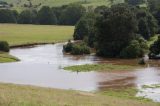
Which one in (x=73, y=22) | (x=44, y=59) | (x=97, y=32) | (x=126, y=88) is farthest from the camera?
(x=73, y=22)

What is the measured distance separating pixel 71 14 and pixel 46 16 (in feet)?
32.5

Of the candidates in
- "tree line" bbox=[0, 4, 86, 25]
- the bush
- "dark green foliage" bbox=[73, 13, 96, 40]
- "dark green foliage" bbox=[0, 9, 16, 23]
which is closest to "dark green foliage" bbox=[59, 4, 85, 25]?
"tree line" bbox=[0, 4, 86, 25]

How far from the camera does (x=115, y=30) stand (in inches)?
3415

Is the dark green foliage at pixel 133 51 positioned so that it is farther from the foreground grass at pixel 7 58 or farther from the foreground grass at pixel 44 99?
the foreground grass at pixel 44 99

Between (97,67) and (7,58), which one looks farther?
(7,58)

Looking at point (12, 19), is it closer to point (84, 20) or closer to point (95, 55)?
point (84, 20)

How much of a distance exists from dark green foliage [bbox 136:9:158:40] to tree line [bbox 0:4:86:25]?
43893mm

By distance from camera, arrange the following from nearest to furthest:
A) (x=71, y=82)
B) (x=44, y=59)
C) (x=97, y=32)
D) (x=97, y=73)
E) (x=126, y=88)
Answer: (x=126, y=88) < (x=71, y=82) < (x=97, y=73) < (x=44, y=59) < (x=97, y=32)

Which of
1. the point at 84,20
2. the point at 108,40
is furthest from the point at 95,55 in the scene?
the point at 84,20

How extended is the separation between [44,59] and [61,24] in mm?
72973

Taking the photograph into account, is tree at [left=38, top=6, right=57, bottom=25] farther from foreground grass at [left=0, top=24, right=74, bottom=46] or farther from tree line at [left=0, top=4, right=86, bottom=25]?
foreground grass at [left=0, top=24, right=74, bottom=46]

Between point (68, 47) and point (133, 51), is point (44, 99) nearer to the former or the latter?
point (133, 51)

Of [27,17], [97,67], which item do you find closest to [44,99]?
[97,67]

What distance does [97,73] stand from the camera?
64.6 m
